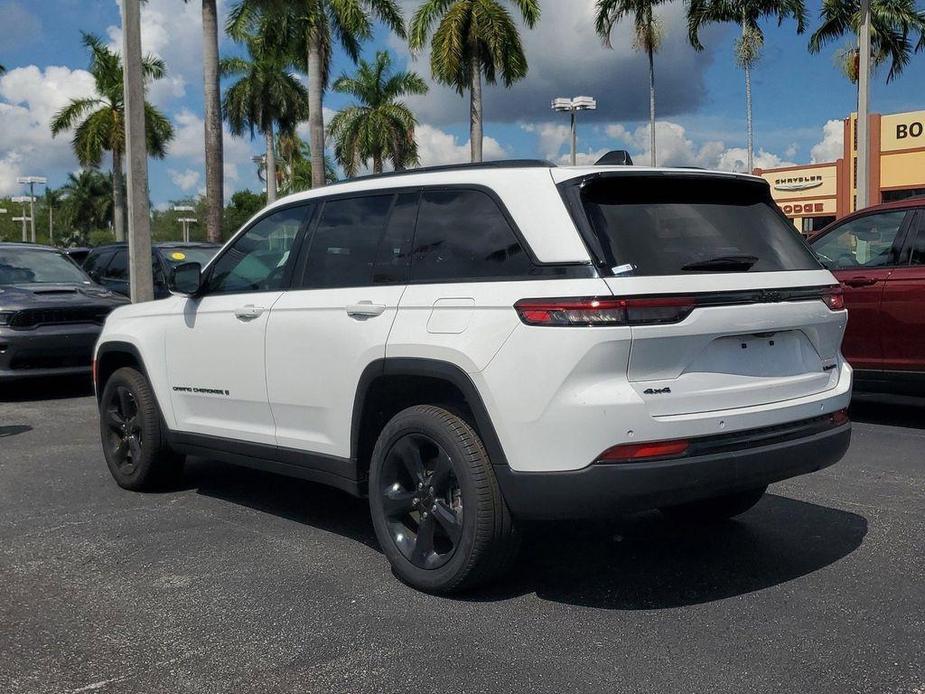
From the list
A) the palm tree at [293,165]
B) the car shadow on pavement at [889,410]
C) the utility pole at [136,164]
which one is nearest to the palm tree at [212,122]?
the utility pole at [136,164]

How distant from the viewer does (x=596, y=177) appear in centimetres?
A: 395

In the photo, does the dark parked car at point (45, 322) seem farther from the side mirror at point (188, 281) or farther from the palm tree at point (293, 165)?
the palm tree at point (293, 165)

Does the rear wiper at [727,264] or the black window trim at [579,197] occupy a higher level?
the black window trim at [579,197]

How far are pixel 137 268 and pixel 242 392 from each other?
8765 mm

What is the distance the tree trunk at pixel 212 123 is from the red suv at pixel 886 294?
1626cm

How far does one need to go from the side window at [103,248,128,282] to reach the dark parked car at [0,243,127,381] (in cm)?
312

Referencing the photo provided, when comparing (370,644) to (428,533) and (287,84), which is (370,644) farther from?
(287,84)

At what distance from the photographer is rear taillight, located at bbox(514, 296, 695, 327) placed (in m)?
3.63

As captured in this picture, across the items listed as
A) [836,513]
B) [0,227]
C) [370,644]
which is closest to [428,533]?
[370,644]

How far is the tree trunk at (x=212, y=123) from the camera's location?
2133 centimetres

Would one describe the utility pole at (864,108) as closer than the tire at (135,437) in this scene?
No

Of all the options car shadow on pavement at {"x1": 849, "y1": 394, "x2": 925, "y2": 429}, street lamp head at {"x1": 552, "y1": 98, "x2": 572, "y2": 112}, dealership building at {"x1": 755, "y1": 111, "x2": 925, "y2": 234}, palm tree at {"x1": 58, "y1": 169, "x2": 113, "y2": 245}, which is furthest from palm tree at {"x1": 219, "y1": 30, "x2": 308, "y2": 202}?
palm tree at {"x1": 58, "y1": 169, "x2": 113, "y2": 245}

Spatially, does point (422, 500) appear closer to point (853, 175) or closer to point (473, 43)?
point (473, 43)

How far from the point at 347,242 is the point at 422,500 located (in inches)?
54.2
